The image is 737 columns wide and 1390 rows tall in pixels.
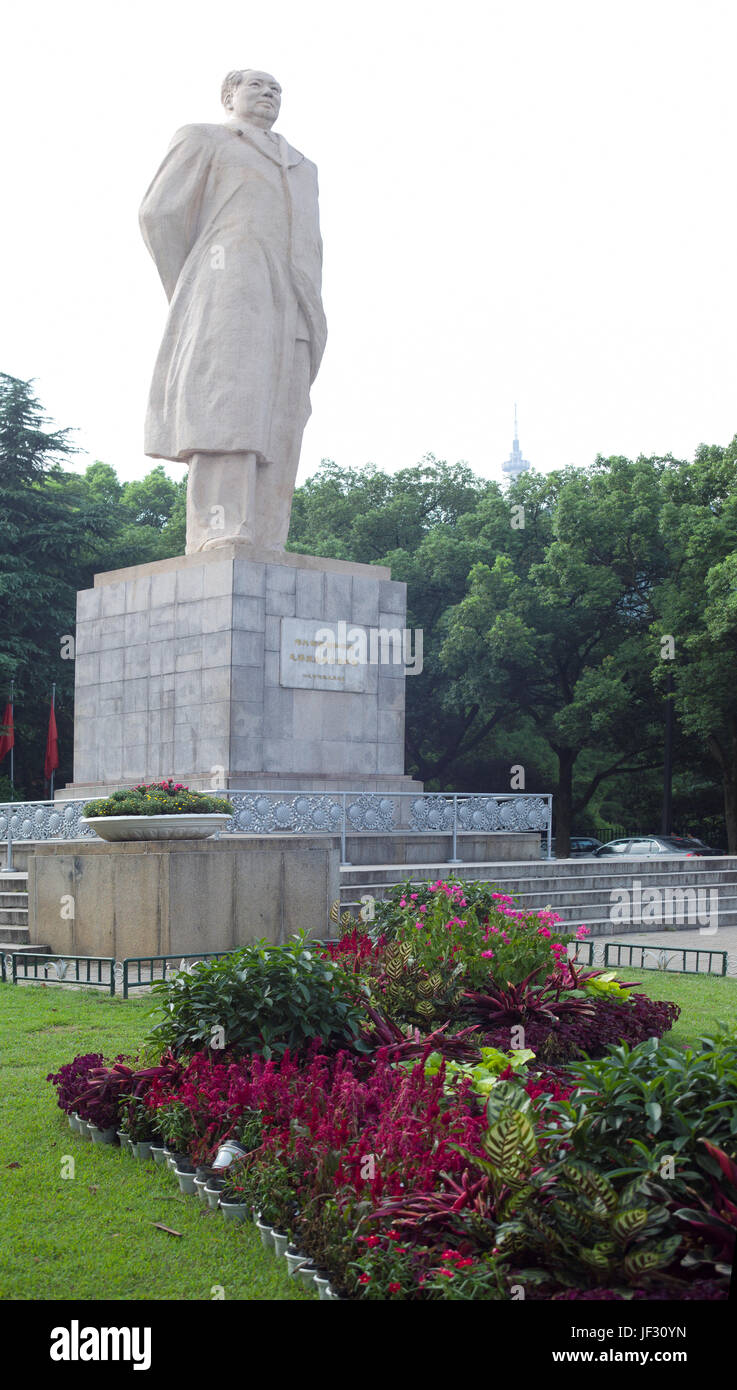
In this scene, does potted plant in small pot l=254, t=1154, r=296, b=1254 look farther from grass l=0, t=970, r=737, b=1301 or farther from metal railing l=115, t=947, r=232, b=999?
metal railing l=115, t=947, r=232, b=999

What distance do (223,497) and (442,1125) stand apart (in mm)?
12915

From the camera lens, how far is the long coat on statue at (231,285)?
17000mm

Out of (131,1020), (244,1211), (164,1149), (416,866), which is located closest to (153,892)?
(131,1020)

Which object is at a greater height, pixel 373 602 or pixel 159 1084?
pixel 373 602

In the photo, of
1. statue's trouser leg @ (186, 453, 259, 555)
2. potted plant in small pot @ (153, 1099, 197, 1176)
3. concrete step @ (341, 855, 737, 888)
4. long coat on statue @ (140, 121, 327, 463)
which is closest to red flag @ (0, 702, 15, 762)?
long coat on statue @ (140, 121, 327, 463)

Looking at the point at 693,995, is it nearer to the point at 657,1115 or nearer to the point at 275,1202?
the point at 275,1202

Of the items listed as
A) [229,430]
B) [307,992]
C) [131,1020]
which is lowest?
[131,1020]

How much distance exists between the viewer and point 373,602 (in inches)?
711

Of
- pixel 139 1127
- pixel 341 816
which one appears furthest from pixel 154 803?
pixel 139 1127

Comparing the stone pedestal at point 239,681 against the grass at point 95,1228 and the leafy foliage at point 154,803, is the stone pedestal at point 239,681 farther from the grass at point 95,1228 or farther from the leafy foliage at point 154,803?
the grass at point 95,1228

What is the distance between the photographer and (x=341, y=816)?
15.1 m

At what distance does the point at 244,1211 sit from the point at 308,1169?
313mm

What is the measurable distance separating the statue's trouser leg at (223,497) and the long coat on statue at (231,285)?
0.60ft
